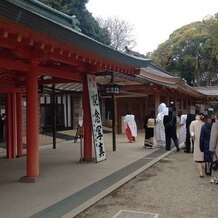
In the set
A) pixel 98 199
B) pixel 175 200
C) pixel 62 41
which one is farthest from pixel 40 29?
pixel 175 200

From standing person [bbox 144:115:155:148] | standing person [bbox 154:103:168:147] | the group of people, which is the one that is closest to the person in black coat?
the group of people

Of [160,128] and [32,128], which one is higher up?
[32,128]

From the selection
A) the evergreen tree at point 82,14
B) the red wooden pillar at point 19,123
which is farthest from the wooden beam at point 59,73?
the evergreen tree at point 82,14

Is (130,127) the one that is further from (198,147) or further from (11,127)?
(198,147)

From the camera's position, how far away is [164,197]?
22.6ft

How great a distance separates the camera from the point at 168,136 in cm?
1403

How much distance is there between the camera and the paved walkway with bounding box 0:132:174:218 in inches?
237

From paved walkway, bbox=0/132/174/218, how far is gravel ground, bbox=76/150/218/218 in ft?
0.78

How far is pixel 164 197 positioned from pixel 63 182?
232 cm

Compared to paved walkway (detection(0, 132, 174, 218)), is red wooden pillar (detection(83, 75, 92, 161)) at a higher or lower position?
higher

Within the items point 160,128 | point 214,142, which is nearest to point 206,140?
point 214,142

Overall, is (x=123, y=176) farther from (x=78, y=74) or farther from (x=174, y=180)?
(x=78, y=74)

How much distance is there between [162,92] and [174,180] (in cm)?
1224

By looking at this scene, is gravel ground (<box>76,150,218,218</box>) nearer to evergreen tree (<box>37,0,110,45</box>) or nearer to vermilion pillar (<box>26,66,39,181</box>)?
vermilion pillar (<box>26,66,39,181</box>)
